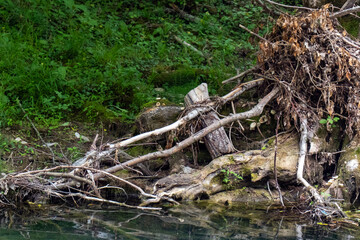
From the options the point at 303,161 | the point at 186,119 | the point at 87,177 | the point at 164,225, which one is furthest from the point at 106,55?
the point at 164,225

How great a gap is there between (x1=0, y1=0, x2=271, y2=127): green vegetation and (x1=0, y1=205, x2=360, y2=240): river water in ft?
7.83

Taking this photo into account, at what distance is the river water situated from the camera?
3.59m

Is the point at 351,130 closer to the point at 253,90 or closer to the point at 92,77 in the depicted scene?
the point at 253,90

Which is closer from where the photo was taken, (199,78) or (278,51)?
(278,51)

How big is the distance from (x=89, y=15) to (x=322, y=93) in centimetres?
536

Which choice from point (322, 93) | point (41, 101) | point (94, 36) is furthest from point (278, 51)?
point (94, 36)

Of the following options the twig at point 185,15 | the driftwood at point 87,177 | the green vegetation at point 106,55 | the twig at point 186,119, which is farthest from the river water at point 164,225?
the twig at point 185,15

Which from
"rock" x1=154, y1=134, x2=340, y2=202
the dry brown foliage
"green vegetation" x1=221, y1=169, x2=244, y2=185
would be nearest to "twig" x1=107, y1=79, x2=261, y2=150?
the dry brown foliage

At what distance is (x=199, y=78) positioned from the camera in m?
7.53

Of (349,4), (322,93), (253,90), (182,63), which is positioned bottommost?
(182,63)

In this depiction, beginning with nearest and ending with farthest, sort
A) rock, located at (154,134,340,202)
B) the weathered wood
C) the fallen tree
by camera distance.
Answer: the fallen tree, rock, located at (154,134,340,202), the weathered wood

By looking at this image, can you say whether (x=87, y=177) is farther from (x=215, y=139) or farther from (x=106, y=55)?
(x=106, y=55)

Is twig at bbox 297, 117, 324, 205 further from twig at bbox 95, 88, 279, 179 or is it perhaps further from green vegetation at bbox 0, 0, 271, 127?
green vegetation at bbox 0, 0, 271, 127

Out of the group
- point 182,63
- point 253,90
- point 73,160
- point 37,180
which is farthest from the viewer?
point 182,63
